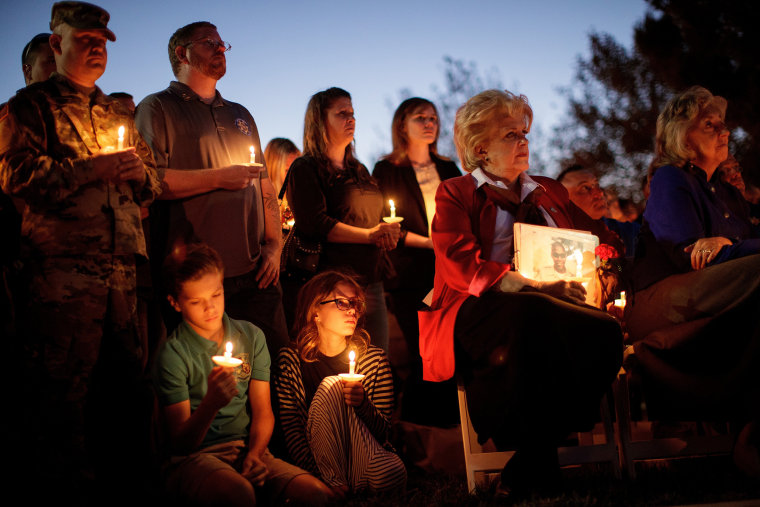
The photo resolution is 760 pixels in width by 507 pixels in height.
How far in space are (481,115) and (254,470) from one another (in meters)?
2.10

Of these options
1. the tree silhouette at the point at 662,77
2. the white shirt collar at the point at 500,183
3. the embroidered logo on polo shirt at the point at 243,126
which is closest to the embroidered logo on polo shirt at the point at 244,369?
the embroidered logo on polo shirt at the point at 243,126

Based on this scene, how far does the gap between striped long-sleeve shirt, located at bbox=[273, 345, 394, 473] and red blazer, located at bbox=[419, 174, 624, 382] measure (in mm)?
357

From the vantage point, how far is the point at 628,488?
3.38m

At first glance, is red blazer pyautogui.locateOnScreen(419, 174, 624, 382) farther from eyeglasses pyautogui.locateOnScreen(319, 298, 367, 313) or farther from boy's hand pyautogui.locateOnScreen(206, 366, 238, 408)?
boy's hand pyautogui.locateOnScreen(206, 366, 238, 408)

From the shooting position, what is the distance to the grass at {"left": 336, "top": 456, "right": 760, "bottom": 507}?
3.14 meters

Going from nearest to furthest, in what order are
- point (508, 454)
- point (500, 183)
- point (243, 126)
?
point (508, 454) → point (500, 183) → point (243, 126)

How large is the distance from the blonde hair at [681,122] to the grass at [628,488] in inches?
64.5

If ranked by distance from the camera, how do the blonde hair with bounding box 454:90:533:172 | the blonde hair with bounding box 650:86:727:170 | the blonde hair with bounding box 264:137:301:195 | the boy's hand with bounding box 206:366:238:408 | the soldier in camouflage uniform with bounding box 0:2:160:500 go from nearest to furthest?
the soldier in camouflage uniform with bounding box 0:2:160:500, the boy's hand with bounding box 206:366:238:408, the blonde hair with bounding box 454:90:533:172, the blonde hair with bounding box 650:86:727:170, the blonde hair with bounding box 264:137:301:195

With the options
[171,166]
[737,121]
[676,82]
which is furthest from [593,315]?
[676,82]

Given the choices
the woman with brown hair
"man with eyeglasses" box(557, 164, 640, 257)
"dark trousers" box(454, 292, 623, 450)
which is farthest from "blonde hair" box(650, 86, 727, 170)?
the woman with brown hair

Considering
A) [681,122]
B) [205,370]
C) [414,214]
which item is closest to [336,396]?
[205,370]

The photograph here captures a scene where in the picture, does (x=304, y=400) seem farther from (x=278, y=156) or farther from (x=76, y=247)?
(x=278, y=156)

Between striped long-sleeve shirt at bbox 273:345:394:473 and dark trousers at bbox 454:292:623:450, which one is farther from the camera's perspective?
striped long-sleeve shirt at bbox 273:345:394:473

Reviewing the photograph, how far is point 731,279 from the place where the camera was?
3566 mm
